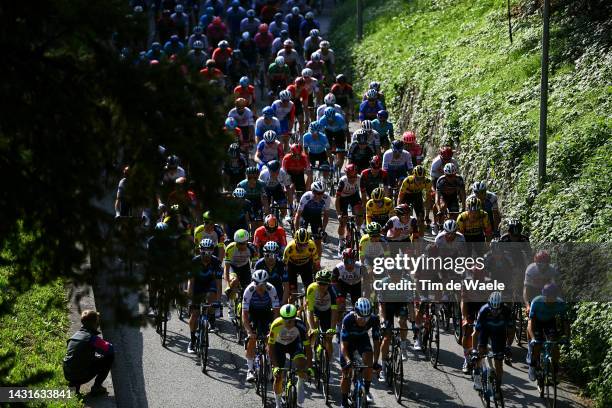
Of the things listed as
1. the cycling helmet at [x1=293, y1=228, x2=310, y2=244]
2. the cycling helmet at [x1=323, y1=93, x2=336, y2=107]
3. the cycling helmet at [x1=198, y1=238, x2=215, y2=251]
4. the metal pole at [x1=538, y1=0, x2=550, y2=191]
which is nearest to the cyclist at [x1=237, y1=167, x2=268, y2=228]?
the cycling helmet at [x1=293, y1=228, x2=310, y2=244]

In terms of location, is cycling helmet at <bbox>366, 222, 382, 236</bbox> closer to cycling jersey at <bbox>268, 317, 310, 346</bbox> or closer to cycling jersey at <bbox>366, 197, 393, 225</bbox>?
A: cycling jersey at <bbox>366, 197, 393, 225</bbox>

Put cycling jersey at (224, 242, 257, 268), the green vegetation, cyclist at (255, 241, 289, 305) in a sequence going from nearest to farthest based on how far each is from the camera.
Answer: cyclist at (255, 241, 289, 305) < cycling jersey at (224, 242, 257, 268) < the green vegetation

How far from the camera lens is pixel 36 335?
1822 centimetres

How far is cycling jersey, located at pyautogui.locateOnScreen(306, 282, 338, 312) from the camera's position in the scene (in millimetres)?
16750

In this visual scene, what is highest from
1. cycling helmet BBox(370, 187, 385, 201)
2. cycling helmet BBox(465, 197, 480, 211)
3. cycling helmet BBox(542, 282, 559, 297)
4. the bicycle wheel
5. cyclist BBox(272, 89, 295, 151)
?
cyclist BBox(272, 89, 295, 151)

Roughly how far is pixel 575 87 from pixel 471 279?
6.74 m

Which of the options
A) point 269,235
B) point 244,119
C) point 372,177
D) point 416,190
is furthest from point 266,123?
point 269,235

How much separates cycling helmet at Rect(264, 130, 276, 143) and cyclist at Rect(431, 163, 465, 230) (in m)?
3.77

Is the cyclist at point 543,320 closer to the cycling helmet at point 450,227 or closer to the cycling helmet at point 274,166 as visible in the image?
the cycling helmet at point 450,227

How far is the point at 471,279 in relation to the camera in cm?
1797

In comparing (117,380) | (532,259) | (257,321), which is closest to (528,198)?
(532,259)

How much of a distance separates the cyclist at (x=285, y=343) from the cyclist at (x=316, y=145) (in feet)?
28.0

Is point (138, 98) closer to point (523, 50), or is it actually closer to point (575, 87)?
point (575, 87)

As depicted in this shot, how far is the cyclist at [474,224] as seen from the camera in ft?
63.3
